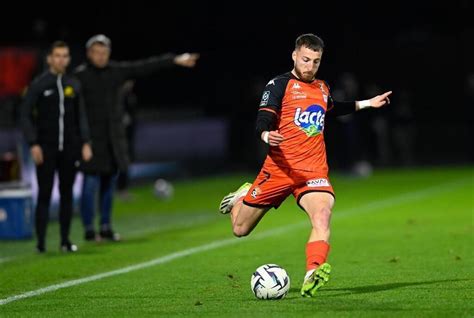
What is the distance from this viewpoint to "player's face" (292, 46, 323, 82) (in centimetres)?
898

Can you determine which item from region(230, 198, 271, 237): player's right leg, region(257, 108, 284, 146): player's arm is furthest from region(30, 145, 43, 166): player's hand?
region(257, 108, 284, 146): player's arm

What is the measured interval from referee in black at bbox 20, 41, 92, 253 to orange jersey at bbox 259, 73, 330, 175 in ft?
13.5

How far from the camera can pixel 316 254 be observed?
858 cm

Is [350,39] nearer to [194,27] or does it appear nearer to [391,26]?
[391,26]

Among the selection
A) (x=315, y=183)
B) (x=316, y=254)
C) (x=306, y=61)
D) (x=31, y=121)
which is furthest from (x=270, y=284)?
(x=31, y=121)

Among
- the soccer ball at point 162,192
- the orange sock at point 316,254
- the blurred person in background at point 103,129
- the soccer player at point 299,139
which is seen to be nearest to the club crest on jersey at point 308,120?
the soccer player at point 299,139

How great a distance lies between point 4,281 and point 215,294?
2237mm

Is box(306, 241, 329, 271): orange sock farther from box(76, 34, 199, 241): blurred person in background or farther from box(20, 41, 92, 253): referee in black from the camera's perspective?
box(76, 34, 199, 241): blurred person in background

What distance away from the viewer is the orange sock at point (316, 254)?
8.54m

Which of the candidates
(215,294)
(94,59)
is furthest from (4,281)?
(94,59)

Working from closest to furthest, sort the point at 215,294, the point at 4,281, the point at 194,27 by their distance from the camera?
1. the point at 215,294
2. the point at 4,281
3. the point at 194,27

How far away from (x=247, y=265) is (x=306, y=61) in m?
2.67

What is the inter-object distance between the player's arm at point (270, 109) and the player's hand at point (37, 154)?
408cm

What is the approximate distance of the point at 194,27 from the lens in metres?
36.4
